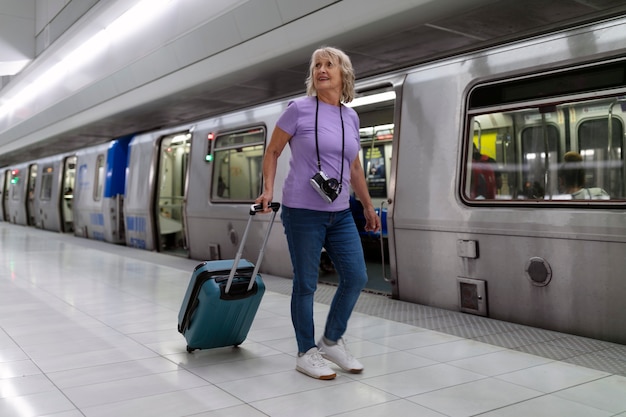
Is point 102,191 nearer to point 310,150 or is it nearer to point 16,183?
point 16,183

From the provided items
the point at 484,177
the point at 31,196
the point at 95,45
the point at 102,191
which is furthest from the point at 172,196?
the point at 31,196

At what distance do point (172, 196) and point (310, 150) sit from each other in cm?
858

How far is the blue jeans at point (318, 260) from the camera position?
3127 mm

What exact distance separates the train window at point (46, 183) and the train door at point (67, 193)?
1.56 ft

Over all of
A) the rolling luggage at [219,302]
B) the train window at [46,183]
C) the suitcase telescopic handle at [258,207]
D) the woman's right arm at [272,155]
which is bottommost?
the rolling luggage at [219,302]

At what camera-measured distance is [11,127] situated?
16.8 metres

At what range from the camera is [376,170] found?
10359mm

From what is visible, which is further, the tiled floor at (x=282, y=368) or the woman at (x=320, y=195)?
the woman at (x=320, y=195)

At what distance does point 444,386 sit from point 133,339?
2.18 metres

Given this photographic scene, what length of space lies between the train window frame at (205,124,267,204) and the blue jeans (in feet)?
14.1

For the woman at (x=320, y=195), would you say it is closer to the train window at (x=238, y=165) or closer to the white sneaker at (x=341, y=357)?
the white sneaker at (x=341, y=357)

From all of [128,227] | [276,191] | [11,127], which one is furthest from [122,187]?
[11,127]

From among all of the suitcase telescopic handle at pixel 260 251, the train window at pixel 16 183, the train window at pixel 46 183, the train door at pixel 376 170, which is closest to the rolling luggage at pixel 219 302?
the suitcase telescopic handle at pixel 260 251

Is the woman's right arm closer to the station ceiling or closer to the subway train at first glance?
the station ceiling
